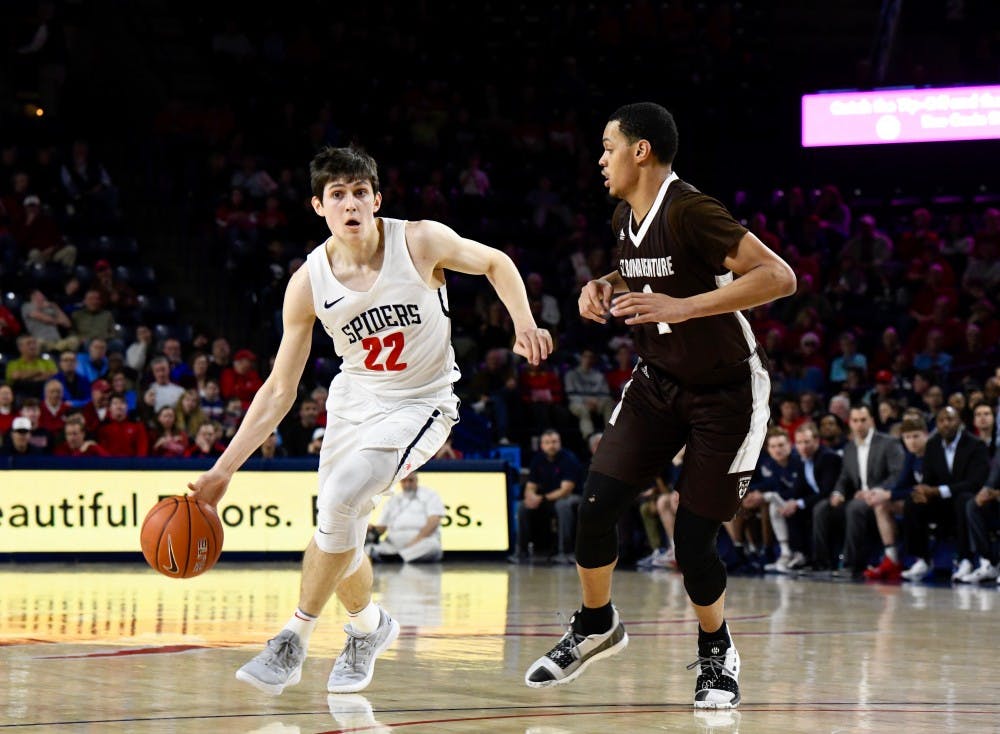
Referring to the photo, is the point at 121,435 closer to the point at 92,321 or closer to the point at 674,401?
the point at 92,321

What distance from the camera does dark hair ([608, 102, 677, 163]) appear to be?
18.6 ft

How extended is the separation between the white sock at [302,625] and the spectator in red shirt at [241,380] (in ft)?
35.5

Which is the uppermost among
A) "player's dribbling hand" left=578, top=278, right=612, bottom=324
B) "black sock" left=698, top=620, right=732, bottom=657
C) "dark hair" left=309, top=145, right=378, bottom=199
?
"dark hair" left=309, top=145, right=378, bottom=199

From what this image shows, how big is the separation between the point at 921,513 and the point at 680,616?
14.9ft

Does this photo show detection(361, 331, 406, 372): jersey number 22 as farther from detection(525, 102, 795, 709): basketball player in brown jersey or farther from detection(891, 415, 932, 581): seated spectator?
detection(891, 415, 932, 581): seated spectator

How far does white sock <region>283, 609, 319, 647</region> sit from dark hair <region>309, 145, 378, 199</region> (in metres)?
1.64

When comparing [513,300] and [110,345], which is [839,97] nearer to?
[110,345]

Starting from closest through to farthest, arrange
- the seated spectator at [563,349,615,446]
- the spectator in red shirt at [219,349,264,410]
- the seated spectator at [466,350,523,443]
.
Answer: the spectator in red shirt at [219,349,264,410] → the seated spectator at [466,350,523,443] → the seated spectator at [563,349,615,446]

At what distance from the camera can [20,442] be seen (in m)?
14.6

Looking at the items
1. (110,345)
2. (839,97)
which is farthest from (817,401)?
(110,345)

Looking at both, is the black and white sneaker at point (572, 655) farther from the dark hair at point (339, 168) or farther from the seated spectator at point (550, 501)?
the seated spectator at point (550, 501)

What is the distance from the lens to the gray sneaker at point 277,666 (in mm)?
5508

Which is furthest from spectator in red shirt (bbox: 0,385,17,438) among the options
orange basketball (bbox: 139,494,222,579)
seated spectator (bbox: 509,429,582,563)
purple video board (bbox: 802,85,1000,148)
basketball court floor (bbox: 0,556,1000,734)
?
purple video board (bbox: 802,85,1000,148)

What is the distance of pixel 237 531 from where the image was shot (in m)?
14.9
